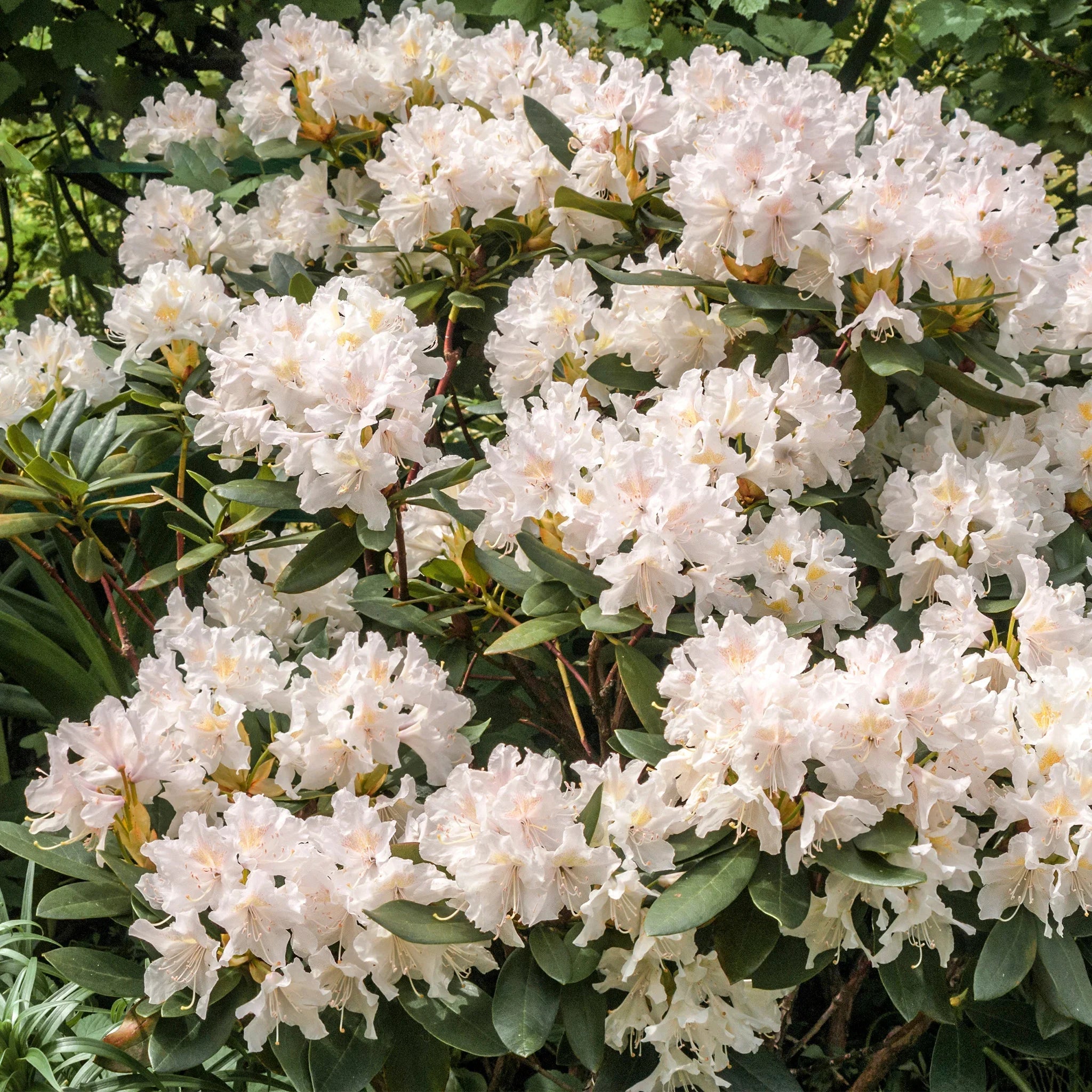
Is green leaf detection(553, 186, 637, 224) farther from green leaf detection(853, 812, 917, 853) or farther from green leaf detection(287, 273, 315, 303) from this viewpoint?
green leaf detection(853, 812, 917, 853)

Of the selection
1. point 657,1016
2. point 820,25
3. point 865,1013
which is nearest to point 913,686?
point 657,1016

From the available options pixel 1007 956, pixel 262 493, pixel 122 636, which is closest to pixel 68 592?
pixel 122 636

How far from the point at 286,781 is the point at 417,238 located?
0.82m

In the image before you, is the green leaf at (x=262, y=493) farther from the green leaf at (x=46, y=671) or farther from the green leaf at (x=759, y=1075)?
the green leaf at (x=759, y=1075)

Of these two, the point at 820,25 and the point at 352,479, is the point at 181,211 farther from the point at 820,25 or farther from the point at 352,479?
the point at 820,25

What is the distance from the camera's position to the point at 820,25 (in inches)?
96.3

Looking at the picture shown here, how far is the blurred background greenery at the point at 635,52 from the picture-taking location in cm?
247

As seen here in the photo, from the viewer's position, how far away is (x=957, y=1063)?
126cm

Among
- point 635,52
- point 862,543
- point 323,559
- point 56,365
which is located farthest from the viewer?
point 635,52

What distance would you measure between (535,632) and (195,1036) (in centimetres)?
50

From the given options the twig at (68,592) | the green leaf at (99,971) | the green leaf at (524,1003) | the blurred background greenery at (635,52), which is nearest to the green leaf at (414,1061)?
the green leaf at (524,1003)

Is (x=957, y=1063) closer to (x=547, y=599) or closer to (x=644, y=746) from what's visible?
(x=644, y=746)

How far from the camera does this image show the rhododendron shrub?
42.3 inches

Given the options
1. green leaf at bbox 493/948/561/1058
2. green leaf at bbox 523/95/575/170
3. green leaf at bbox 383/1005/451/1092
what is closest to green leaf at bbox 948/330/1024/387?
green leaf at bbox 523/95/575/170
